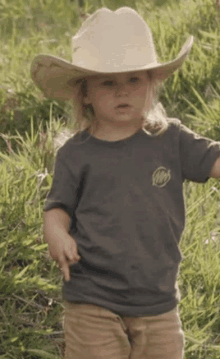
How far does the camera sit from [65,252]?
265 cm

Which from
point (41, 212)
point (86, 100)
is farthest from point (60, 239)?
point (41, 212)

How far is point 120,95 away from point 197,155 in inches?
13.9

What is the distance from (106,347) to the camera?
272 cm

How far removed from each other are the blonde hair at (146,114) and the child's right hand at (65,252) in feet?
1.36

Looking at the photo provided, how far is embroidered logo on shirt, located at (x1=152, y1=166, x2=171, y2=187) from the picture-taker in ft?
8.90

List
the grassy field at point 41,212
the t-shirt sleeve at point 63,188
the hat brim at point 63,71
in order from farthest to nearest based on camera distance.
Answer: the grassy field at point 41,212
the t-shirt sleeve at point 63,188
the hat brim at point 63,71

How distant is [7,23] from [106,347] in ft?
15.9

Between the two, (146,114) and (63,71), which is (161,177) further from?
(63,71)

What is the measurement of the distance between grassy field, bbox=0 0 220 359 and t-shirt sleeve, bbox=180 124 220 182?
48 cm

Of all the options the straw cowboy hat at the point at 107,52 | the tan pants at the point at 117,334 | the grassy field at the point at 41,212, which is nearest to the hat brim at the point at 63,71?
the straw cowboy hat at the point at 107,52

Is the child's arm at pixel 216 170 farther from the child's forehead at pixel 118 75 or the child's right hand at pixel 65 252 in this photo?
the child's right hand at pixel 65 252

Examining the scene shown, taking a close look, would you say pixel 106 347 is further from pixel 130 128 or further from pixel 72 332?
pixel 130 128

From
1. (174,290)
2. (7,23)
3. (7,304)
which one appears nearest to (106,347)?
(174,290)

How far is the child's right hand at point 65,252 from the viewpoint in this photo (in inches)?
104
